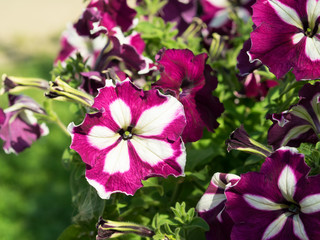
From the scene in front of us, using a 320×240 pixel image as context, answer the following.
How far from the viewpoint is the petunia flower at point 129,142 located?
3.03 feet

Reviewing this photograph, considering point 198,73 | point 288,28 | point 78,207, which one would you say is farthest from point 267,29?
point 78,207

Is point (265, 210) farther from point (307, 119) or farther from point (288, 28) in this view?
point (288, 28)

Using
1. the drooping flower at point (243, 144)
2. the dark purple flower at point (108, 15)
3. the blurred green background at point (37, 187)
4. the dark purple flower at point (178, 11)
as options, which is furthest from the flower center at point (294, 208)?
the blurred green background at point (37, 187)

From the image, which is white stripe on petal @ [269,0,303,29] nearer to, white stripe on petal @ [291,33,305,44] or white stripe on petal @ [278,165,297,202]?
white stripe on petal @ [291,33,305,44]

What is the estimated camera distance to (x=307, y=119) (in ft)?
3.09

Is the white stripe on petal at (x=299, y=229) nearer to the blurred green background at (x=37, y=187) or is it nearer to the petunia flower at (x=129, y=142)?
the petunia flower at (x=129, y=142)

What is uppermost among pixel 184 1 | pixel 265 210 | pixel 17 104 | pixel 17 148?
pixel 184 1

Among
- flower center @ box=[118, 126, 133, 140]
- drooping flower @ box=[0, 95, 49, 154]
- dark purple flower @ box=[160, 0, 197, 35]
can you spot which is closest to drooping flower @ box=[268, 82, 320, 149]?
flower center @ box=[118, 126, 133, 140]

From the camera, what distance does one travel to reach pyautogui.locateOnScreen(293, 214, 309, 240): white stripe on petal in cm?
84

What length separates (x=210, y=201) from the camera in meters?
0.97

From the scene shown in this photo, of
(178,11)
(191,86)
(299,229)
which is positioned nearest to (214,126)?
(191,86)

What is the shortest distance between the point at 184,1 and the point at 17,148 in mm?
746

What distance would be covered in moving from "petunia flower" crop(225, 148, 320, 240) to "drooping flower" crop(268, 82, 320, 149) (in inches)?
3.7

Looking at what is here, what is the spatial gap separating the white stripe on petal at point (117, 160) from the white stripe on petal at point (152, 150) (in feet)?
0.08
